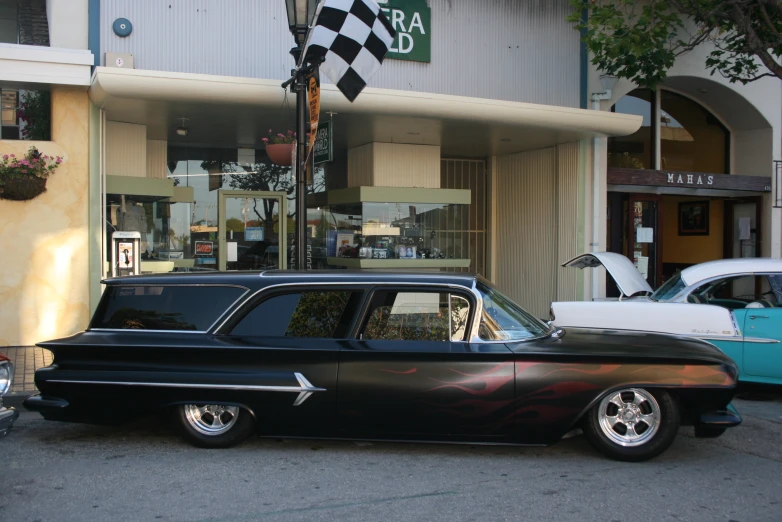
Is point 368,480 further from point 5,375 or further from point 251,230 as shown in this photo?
point 251,230

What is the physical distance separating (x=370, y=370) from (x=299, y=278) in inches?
37.0

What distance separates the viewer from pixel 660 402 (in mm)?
5441

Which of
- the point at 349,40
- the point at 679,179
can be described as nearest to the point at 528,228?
the point at 679,179

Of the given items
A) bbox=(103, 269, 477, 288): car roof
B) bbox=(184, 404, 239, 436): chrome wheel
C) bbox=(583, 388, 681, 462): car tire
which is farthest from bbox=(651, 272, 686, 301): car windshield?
bbox=(184, 404, 239, 436): chrome wheel

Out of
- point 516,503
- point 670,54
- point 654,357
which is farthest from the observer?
point 670,54

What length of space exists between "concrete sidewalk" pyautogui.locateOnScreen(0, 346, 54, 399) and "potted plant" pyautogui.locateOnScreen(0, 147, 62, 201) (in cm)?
201

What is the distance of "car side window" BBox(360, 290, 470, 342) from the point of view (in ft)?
18.4

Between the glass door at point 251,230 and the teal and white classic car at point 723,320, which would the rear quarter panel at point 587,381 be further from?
the glass door at point 251,230

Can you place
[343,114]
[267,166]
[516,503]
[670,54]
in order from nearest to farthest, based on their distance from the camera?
1. [516,503]
2. [343,114]
3. [670,54]
4. [267,166]

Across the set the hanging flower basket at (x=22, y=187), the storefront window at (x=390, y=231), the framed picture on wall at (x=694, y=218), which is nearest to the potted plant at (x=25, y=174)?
the hanging flower basket at (x=22, y=187)

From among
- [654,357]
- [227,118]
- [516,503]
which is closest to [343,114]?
[227,118]

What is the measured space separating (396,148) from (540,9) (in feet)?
11.1

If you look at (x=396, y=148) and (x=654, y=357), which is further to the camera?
(x=396, y=148)

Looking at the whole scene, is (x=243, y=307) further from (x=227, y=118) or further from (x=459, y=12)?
(x=459, y=12)
